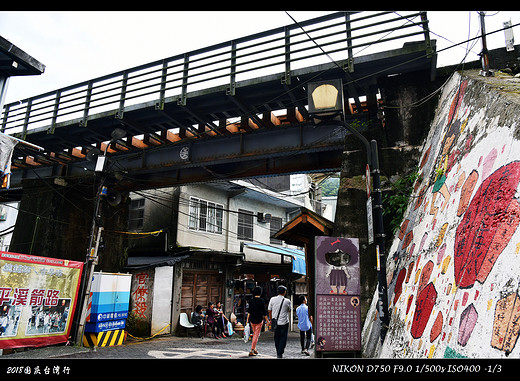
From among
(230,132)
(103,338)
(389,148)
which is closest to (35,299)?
(103,338)

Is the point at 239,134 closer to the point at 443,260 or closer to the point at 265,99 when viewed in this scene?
the point at 265,99

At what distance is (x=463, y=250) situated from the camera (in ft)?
16.2

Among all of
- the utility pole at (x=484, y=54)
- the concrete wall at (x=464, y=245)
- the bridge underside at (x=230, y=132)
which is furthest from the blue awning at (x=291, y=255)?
the utility pole at (x=484, y=54)

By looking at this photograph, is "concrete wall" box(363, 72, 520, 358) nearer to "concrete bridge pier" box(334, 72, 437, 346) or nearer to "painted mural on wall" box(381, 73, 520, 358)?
"painted mural on wall" box(381, 73, 520, 358)

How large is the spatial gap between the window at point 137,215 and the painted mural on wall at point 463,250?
1764 centimetres

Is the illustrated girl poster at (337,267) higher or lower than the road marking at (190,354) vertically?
higher

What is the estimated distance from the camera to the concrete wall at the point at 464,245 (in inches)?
147

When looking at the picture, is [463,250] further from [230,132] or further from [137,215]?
[137,215]

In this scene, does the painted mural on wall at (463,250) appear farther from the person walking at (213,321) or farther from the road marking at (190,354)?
the person walking at (213,321)

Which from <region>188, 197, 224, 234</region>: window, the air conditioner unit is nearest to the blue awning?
the air conditioner unit

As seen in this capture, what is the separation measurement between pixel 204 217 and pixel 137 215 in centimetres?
440

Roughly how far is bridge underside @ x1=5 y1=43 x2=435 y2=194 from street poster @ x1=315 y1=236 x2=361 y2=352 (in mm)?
5598

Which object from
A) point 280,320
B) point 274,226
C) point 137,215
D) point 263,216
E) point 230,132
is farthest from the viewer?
point 274,226

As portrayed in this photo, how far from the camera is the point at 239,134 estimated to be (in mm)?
13727
